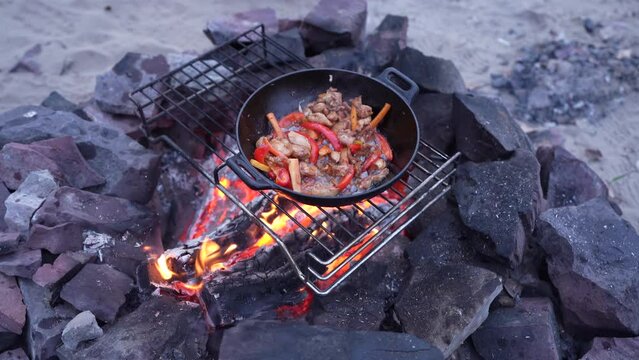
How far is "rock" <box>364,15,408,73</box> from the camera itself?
15.8ft

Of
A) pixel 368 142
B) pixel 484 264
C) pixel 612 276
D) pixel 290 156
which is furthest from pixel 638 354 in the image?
pixel 290 156

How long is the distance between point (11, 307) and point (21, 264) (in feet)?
0.81

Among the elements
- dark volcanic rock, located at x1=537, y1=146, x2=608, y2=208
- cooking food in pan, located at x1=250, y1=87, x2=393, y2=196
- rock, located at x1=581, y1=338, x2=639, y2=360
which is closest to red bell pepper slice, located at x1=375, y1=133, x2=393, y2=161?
cooking food in pan, located at x1=250, y1=87, x2=393, y2=196

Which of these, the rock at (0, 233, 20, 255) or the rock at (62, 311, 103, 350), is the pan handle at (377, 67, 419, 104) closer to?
the rock at (62, 311, 103, 350)

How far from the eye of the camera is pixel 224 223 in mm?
3475

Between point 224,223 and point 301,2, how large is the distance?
13.5 ft

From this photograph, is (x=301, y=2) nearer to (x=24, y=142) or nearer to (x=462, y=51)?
(x=462, y=51)

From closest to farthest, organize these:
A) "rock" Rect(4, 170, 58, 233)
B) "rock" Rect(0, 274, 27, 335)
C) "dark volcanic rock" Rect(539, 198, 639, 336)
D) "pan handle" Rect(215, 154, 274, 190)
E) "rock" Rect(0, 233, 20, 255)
Result: "pan handle" Rect(215, 154, 274, 190), "rock" Rect(0, 274, 27, 335), "dark volcanic rock" Rect(539, 198, 639, 336), "rock" Rect(0, 233, 20, 255), "rock" Rect(4, 170, 58, 233)

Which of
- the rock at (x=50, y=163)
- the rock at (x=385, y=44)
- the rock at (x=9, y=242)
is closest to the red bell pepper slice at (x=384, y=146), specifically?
the rock at (x=385, y=44)

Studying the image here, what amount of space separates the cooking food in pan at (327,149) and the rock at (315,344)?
0.81 meters

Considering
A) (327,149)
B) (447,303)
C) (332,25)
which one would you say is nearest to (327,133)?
(327,149)

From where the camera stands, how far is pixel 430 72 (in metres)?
4.43

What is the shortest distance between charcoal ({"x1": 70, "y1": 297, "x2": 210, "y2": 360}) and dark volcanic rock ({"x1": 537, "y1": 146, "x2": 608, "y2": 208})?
2.69 m

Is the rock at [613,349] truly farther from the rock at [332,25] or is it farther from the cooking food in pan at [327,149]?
the rock at [332,25]
